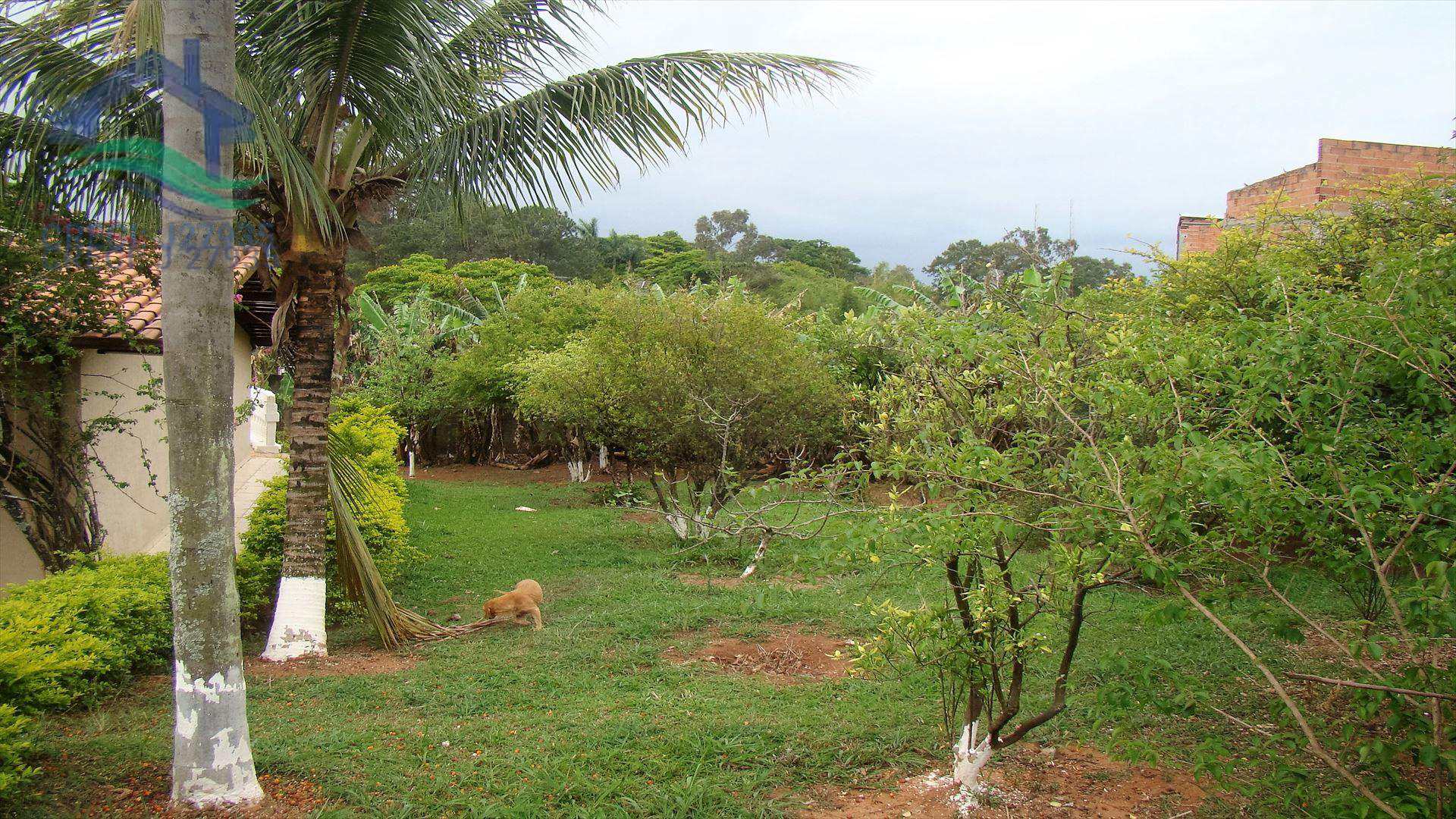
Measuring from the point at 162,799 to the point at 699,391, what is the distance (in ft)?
27.2

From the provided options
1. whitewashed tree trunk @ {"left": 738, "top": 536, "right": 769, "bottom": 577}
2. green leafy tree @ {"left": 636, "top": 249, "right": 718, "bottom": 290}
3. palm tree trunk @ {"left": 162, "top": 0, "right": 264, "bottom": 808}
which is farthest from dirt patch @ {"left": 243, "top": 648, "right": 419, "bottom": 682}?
green leafy tree @ {"left": 636, "top": 249, "right": 718, "bottom": 290}

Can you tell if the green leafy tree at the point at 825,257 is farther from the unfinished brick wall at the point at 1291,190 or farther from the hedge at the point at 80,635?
the hedge at the point at 80,635

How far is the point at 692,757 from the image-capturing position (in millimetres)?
5211

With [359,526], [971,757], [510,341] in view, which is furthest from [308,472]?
[510,341]

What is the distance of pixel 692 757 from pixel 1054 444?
110 inches

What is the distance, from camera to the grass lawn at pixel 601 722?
4629 mm

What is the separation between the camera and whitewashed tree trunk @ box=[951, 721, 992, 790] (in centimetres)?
468

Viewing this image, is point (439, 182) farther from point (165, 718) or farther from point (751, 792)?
point (751, 792)

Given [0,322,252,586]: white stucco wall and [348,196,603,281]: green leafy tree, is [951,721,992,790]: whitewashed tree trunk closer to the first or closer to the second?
[0,322,252,586]: white stucco wall

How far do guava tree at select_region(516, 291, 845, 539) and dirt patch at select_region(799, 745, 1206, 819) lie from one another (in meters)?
6.66

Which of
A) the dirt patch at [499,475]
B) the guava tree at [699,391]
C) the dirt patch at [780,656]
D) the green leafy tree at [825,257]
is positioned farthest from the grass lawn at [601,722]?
the green leafy tree at [825,257]

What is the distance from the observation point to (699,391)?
39.3ft

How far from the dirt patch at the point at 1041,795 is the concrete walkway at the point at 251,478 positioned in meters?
9.71

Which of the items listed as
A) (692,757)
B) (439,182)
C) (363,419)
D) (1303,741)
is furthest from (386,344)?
(1303,741)
